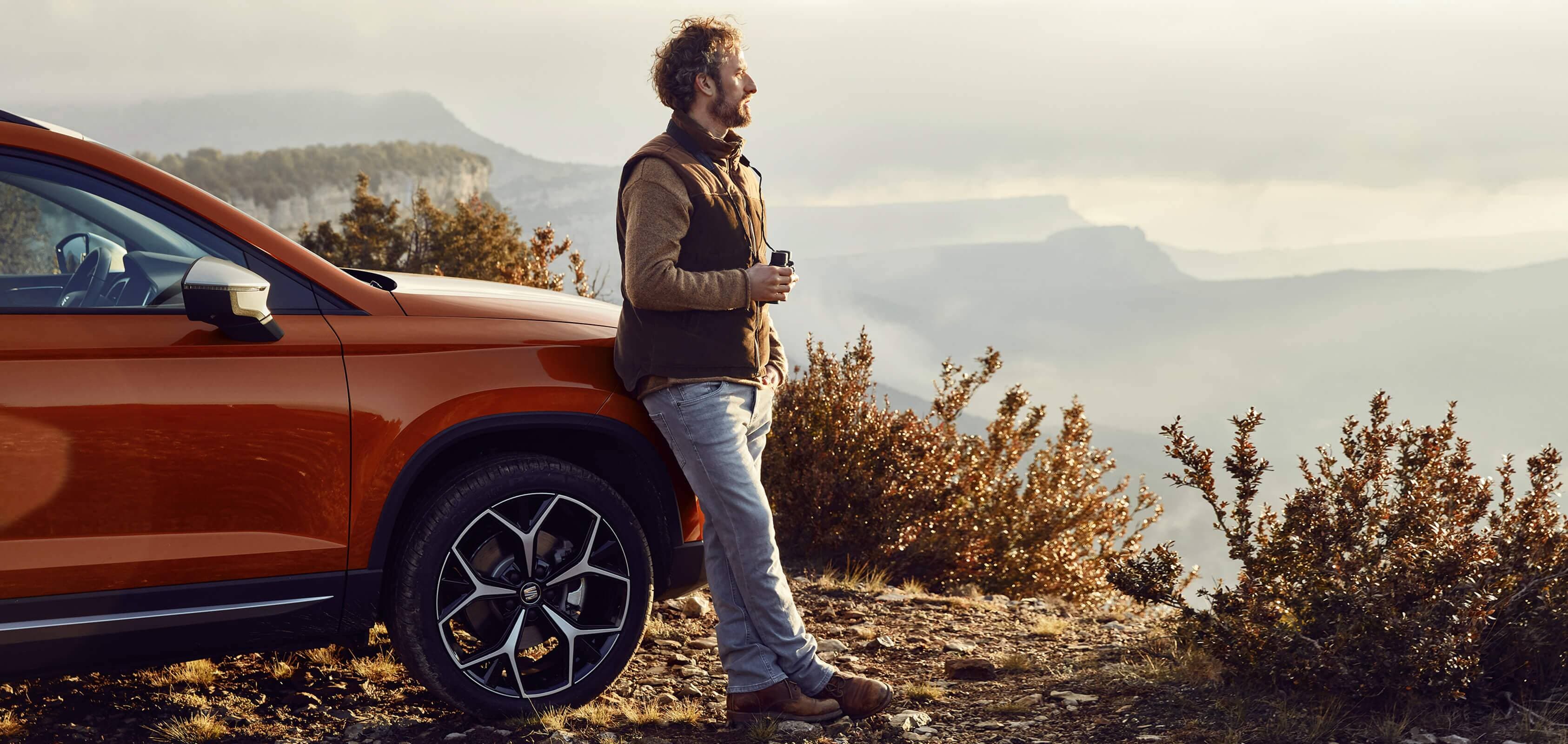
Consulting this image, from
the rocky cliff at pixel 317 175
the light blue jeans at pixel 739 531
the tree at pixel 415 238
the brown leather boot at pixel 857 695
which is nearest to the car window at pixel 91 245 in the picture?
the light blue jeans at pixel 739 531

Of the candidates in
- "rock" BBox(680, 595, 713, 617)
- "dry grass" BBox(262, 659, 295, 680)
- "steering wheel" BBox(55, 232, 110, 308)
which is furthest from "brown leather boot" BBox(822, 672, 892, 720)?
"steering wheel" BBox(55, 232, 110, 308)

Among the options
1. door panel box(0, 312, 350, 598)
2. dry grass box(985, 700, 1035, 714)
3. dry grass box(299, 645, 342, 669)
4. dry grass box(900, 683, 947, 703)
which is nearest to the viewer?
door panel box(0, 312, 350, 598)

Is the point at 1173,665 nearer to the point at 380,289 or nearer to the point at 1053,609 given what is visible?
the point at 1053,609

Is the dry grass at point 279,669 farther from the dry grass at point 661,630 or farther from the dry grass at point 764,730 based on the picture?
the dry grass at point 764,730

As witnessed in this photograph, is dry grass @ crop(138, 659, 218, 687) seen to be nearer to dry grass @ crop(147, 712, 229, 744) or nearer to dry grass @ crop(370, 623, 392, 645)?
dry grass @ crop(147, 712, 229, 744)

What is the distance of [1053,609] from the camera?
609 centimetres

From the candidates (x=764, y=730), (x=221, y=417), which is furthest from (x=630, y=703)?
(x=221, y=417)

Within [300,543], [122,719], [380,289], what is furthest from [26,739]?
[380,289]

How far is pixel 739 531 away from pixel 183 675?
202cm

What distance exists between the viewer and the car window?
2893 millimetres

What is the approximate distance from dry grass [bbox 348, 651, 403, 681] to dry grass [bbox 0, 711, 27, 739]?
961mm

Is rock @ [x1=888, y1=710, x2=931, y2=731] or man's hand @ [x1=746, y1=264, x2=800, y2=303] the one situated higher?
man's hand @ [x1=746, y1=264, x2=800, y2=303]

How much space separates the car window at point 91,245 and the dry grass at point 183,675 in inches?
56.3

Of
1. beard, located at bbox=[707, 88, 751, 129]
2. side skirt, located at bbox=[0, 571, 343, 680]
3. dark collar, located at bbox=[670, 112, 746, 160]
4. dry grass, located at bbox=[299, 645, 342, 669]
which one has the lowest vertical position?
dry grass, located at bbox=[299, 645, 342, 669]
